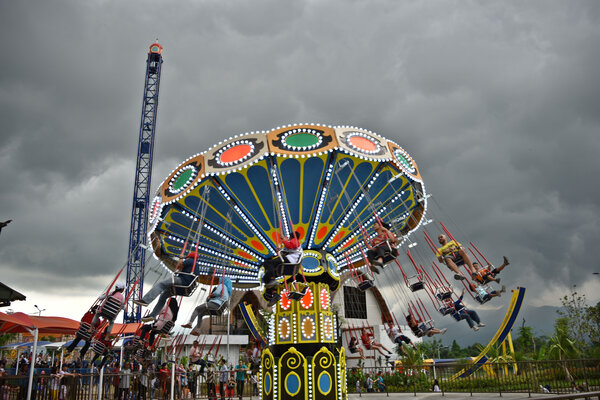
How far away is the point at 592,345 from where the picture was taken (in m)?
29.0

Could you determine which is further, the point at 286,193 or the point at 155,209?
the point at 155,209

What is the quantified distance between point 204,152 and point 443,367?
1262 centimetres

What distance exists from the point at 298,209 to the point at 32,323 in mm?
8049

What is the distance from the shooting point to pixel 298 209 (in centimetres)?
1482

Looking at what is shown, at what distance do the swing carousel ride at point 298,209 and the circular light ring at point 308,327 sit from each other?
3 centimetres

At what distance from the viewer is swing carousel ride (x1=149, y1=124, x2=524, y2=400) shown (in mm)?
13266

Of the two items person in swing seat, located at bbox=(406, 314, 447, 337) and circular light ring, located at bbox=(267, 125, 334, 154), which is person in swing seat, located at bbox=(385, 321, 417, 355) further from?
circular light ring, located at bbox=(267, 125, 334, 154)

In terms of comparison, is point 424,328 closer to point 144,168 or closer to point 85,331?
point 85,331

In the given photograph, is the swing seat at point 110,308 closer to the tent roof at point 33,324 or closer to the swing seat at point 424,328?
the tent roof at point 33,324

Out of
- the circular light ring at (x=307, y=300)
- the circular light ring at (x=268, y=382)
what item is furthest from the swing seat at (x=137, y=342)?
the circular light ring at (x=307, y=300)

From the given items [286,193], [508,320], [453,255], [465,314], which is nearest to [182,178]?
[286,193]

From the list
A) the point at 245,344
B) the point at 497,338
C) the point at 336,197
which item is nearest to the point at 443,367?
the point at 497,338

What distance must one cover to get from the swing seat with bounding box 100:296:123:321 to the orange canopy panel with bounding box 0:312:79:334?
311 cm

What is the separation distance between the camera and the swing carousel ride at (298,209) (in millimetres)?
13266
